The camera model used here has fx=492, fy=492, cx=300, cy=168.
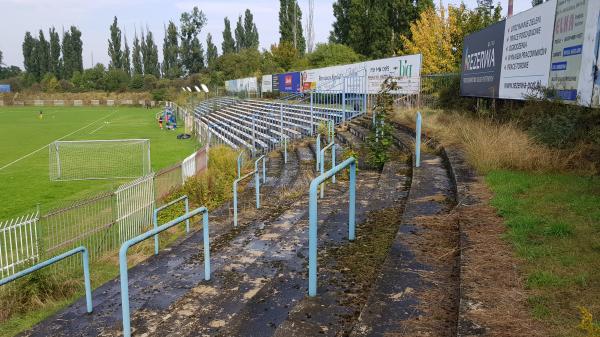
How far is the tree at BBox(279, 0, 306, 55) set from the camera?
68125mm

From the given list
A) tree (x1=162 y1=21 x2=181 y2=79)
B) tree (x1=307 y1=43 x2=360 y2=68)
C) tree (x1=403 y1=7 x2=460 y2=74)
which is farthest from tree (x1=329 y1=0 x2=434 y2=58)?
tree (x1=162 y1=21 x2=181 y2=79)

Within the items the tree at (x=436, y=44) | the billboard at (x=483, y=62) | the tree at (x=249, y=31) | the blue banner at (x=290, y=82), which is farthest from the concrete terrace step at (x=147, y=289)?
the tree at (x=249, y=31)

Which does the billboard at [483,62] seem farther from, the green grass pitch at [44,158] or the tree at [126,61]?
the tree at [126,61]

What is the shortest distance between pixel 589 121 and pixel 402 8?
37.1m

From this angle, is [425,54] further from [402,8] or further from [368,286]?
[368,286]

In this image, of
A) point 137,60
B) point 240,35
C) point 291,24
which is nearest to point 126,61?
point 137,60

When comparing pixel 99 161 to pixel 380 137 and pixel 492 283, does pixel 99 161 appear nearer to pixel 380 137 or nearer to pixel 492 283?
pixel 380 137

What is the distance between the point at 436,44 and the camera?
31.7 m

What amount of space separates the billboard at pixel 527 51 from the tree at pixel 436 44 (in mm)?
17781

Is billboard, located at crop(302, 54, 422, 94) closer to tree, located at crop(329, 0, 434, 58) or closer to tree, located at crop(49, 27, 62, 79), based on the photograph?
tree, located at crop(329, 0, 434, 58)

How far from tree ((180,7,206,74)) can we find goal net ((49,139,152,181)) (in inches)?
3070

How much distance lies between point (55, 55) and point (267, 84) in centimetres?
8177

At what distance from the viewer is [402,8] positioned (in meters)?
42.7

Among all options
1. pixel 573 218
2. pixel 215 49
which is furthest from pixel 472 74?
pixel 215 49
